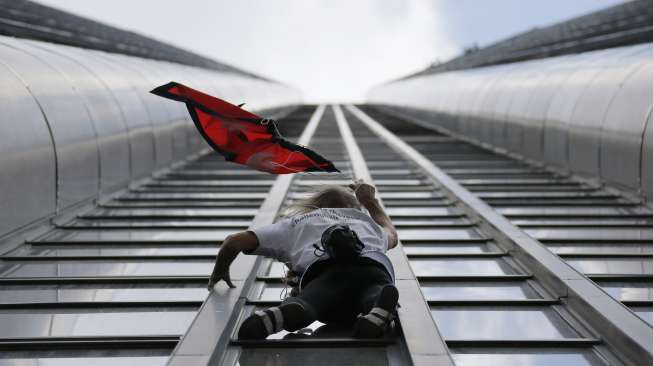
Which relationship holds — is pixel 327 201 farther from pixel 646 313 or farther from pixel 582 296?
pixel 646 313

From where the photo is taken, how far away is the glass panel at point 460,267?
844cm

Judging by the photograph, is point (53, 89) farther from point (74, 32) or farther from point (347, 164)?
point (74, 32)

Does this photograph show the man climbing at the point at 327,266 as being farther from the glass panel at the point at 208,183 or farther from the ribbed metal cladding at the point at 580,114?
the glass panel at the point at 208,183

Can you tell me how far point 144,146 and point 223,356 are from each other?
11.5 metres

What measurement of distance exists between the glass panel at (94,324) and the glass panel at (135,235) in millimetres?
3280

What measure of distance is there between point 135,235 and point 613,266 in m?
5.92

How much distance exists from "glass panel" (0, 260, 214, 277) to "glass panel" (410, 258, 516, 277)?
2.37 m

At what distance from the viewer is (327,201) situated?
6480 mm

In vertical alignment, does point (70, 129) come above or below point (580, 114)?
below

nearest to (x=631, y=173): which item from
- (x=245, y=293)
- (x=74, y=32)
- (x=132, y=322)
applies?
(x=245, y=293)

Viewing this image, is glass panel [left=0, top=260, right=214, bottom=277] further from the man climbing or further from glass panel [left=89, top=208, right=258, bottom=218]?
glass panel [left=89, top=208, right=258, bottom=218]

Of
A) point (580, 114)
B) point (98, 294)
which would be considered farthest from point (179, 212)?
point (580, 114)

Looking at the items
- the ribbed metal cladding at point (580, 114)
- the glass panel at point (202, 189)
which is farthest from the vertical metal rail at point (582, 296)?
the glass panel at point (202, 189)

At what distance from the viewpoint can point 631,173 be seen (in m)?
13.1
